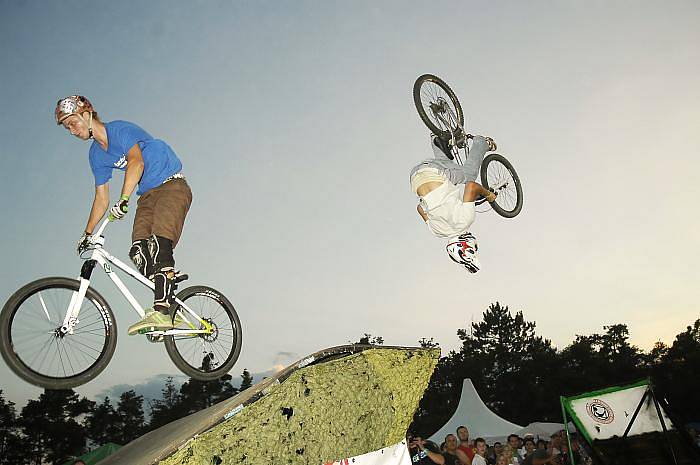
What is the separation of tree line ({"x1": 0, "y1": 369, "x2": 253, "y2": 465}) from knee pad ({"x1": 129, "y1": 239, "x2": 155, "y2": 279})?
51.6m

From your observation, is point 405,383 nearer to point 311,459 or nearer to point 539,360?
point 311,459

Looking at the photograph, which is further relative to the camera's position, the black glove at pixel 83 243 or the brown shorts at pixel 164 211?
the black glove at pixel 83 243

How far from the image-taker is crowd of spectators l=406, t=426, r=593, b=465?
587 cm

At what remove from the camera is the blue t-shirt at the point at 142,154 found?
4.62m

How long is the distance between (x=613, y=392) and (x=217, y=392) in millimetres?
63953

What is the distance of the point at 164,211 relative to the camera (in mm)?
4719

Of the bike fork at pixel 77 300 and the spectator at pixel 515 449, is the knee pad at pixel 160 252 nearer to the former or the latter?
the bike fork at pixel 77 300

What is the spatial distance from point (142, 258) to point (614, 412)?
710 centimetres

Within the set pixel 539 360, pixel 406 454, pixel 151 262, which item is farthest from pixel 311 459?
pixel 539 360

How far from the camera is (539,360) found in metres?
69.4

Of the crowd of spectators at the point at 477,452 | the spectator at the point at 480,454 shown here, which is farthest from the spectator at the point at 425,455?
the spectator at the point at 480,454

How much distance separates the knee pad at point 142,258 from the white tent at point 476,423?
1787 cm

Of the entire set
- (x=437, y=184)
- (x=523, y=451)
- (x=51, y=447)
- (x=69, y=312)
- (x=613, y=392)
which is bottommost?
(x=523, y=451)

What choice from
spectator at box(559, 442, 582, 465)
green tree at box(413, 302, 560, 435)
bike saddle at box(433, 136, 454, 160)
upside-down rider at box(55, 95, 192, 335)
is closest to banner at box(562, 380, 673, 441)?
bike saddle at box(433, 136, 454, 160)
